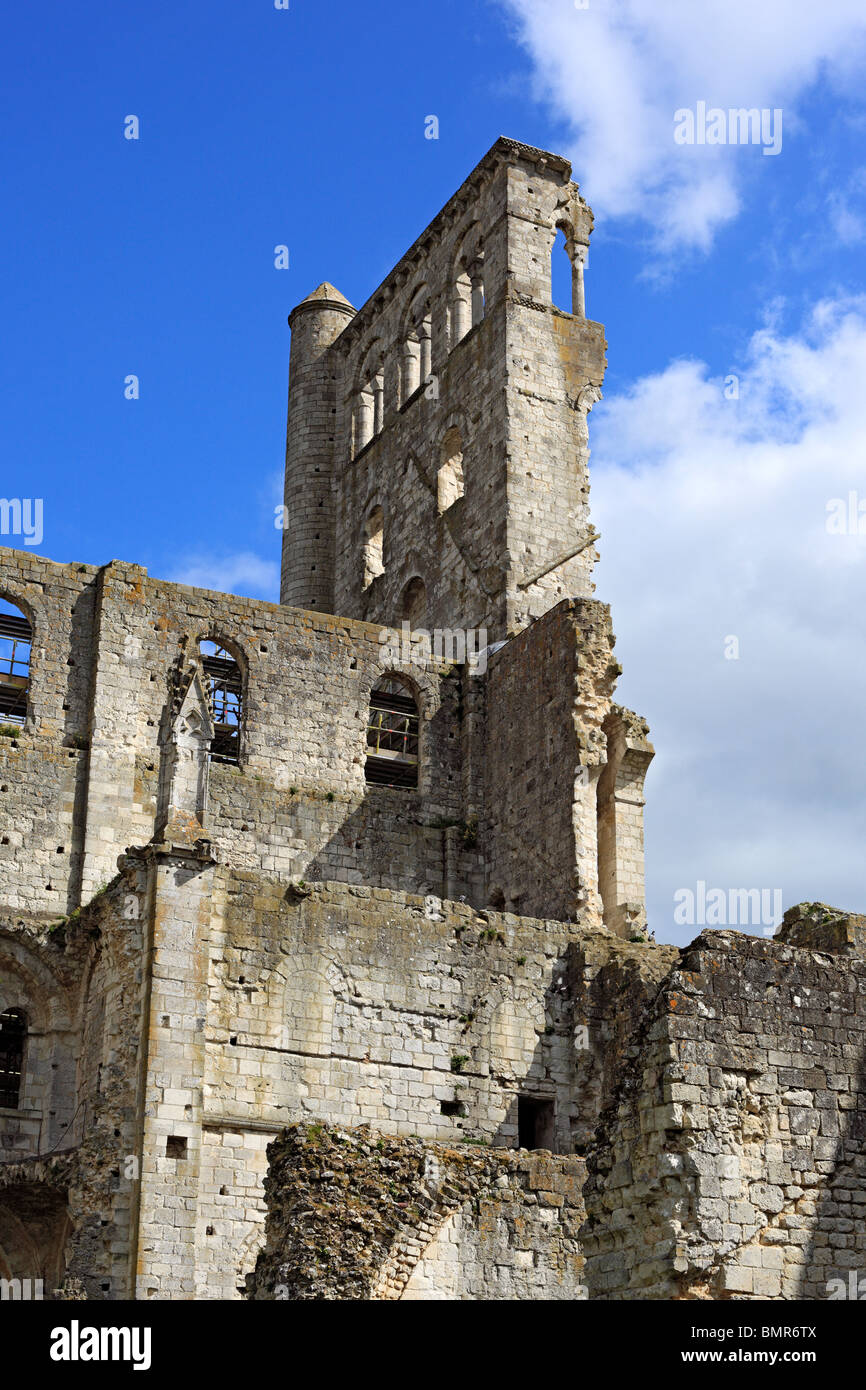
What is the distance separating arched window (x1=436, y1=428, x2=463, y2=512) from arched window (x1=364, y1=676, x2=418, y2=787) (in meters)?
5.26

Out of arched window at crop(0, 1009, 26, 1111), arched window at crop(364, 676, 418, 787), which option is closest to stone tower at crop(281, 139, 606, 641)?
Answer: arched window at crop(364, 676, 418, 787)

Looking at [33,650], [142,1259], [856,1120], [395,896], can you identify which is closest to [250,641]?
[33,650]

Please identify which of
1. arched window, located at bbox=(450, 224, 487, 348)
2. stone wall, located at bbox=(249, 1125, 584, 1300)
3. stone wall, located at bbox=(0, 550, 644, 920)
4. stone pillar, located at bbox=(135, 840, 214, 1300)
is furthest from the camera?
arched window, located at bbox=(450, 224, 487, 348)

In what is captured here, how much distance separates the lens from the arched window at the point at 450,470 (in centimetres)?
3350

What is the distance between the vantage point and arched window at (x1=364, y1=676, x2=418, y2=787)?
28.3 m

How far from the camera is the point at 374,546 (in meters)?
36.6

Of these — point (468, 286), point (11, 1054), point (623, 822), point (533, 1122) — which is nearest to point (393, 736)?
point (623, 822)

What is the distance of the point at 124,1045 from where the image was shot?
2027 centimetres

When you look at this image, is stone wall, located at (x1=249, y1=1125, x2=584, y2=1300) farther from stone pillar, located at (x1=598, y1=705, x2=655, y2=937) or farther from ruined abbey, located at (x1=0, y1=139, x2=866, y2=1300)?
stone pillar, located at (x1=598, y1=705, x2=655, y2=937)

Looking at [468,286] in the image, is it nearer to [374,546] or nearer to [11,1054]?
A: [374,546]

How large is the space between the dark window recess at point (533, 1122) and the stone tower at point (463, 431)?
977 cm
